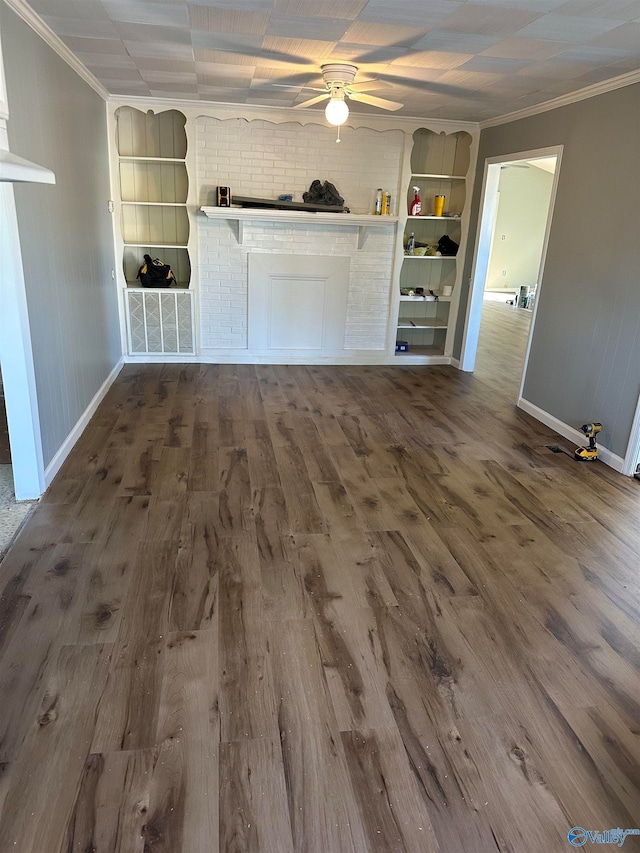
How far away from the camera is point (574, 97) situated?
426 centimetres

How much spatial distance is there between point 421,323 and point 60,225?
4.03m

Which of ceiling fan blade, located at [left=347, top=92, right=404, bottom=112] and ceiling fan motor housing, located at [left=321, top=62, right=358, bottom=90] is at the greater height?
ceiling fan motor housing, located at [left=321, top=62, right=358, bottom=90]

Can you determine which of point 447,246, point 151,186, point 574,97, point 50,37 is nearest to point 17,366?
point 50,37

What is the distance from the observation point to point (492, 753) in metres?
1.81

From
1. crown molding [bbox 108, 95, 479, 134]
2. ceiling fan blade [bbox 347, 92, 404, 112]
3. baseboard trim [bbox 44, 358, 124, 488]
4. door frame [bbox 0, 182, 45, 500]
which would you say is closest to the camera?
door frame [bbox 0, 182, 45, 500]

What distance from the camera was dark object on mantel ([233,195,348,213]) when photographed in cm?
566

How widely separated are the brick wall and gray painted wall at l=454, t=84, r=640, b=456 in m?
1.64

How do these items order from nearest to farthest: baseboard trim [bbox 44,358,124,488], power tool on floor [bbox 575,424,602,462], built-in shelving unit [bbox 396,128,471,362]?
baseboard trim [bbox 44,358,124,488]
power tool on floor [bbox 575,424,602,462]
built-in shelving unit [bbox 396,128,471,362]

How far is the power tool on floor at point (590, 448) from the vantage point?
4.01 metres

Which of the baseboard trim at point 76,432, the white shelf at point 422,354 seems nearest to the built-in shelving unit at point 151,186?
the baseboard trim at point 76,432

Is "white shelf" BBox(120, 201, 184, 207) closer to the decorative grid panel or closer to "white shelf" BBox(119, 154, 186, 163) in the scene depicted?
"white shelf" BBox(119, 154, 186, 163)

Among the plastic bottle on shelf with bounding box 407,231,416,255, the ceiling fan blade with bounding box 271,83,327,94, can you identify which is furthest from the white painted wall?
the ceiling fan blade with bounding box 271,83,327,94

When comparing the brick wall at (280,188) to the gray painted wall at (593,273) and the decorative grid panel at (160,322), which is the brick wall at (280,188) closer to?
the decorative grid panel at (160,322)

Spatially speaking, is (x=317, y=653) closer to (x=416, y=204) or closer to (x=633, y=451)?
(x=633, y=451)
